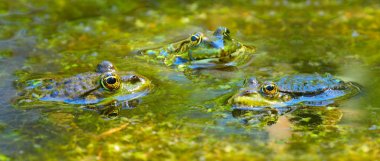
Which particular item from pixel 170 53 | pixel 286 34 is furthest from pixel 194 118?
pixel 286 34

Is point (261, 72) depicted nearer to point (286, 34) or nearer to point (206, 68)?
point (206, 68)

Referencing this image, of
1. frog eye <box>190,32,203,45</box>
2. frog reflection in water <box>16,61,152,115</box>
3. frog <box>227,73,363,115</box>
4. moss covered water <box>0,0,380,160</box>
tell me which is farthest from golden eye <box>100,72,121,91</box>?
frog eye <box>190,32,203,45</box>

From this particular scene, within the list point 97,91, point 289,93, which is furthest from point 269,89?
point 97,91

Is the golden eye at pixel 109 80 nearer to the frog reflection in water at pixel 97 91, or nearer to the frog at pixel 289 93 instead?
the frog reflection in water at pixel 97 91

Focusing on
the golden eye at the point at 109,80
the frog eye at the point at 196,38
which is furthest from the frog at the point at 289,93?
the frog eye at the point at 196,38

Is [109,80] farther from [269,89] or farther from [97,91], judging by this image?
[269,89]
